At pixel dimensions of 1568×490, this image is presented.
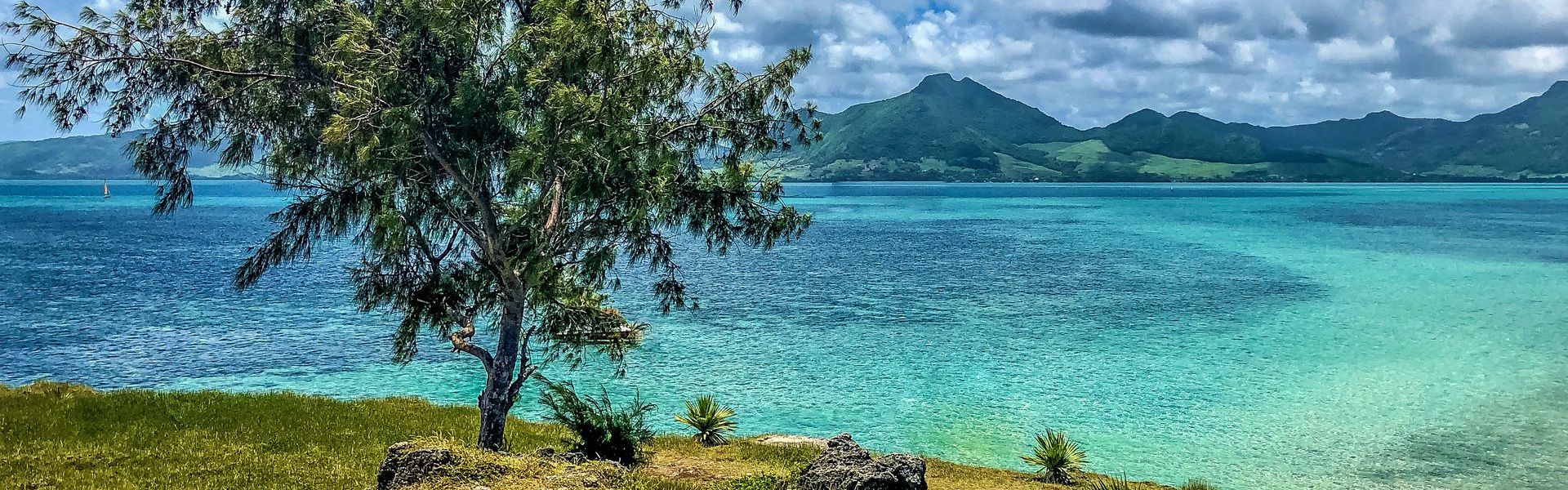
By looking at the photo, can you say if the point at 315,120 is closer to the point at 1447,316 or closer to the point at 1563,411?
the point at 1563,411

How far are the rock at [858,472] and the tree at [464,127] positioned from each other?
4.63 meters

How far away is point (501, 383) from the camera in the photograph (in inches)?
760

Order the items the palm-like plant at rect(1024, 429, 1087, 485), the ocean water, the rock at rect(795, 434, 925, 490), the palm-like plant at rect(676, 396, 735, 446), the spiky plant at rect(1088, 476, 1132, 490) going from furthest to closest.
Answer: the ocean water < the palm-like plant at rect(676, 396, 735, 446) < the palm-like plant at rect(1024, 429, 1087, 485) < the spiky plant at rect(1088, 476, 1132, 490) < the rock at rect(795, 434, 925, 490)

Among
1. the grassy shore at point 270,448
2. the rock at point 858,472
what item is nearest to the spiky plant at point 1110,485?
the grassy shore at point 270,448

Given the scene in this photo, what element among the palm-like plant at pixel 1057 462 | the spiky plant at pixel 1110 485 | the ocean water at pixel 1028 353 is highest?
the spiky plant at pixel 1110 485

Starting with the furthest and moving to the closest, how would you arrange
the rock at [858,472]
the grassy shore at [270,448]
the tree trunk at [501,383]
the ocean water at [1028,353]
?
the ocean water at [1028,353]
the tree trunk at [501,383]
the grassy shore at [270,448]
the rock at [858,472]

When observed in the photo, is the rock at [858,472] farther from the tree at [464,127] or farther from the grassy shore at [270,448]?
the tree at [464,127]

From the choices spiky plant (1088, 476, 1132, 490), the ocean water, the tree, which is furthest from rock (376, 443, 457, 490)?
the ocean water

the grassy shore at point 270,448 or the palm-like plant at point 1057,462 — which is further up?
the grassy shore at point 270,448

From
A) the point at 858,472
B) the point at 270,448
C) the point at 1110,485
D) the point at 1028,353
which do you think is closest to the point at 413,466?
the point at 858,472

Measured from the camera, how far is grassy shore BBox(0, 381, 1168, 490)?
16.5m

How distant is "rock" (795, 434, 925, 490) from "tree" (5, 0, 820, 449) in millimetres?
4630

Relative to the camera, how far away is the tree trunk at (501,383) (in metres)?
19.2

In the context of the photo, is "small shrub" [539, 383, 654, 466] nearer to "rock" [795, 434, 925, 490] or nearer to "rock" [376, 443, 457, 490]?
"rock" [795, 434, 925, 490]
